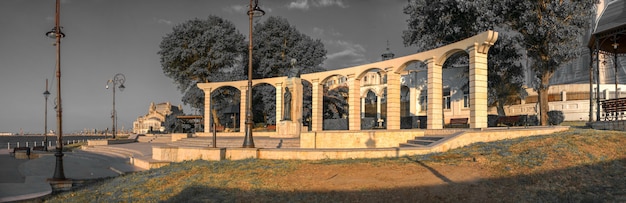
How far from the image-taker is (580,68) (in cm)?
5375

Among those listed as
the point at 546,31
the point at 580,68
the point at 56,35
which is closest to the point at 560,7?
the point at 546,31

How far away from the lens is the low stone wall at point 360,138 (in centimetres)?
1878

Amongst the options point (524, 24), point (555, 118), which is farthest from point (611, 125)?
point (555, 118)

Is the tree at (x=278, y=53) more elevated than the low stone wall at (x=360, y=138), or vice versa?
the tree at (x=278, y=53)

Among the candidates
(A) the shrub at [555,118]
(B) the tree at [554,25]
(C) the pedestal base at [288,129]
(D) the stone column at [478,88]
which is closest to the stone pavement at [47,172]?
(C) the pedestal base at [288,129]

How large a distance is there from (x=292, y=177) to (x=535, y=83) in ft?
72.8

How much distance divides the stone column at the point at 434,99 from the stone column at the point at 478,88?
2.16 m

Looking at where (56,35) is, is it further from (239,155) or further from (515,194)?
(515,194)

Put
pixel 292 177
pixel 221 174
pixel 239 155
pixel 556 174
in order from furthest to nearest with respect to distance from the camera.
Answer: pixel 239 155, pixel 221 174, pixel 292 177, pixel 556 174

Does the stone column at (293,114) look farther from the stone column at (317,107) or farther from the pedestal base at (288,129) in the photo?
the stone column at (317,107)

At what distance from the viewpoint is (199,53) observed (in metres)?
41.7

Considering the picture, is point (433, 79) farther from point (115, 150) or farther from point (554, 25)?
point (115, 150)

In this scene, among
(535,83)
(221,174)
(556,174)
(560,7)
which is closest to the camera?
(556,174)

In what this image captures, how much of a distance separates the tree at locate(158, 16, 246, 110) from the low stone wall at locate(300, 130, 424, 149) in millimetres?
21972
